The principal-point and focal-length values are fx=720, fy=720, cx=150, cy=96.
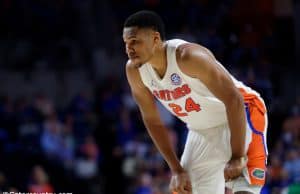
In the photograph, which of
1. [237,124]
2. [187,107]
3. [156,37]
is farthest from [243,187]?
[156,37]

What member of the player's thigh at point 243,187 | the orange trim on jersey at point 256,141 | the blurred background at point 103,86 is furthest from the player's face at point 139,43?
the blurred background at point 103,86

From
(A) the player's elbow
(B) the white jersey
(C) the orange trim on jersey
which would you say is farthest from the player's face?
(C) the orange trim on jersey

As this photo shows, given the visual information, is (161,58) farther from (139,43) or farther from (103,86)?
(103,86)

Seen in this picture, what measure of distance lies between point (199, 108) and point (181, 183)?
18.5 inches

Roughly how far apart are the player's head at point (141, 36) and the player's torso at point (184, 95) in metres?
0.14

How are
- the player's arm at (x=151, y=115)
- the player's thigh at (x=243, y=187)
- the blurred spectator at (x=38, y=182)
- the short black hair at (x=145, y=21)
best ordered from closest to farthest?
the short black hair at (x=145, y=21), the player's thigh at (x=243, y=187), the player's arm at (x=151, y=115), the blurred spectator at (x=38, y=182)

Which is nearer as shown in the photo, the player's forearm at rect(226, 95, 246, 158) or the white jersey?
the player's forearm at rect(226, 95, 246, 158)

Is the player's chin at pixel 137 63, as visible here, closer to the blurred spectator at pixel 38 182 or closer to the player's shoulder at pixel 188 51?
the player's shoulder at pixel 188 51

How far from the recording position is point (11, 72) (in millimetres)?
11641

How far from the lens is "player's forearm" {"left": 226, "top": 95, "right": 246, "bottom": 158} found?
13.3 feet

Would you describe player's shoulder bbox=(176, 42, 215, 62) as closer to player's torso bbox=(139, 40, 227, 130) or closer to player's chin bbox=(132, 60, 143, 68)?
player's torso bbox=(139, 40, 227, 130)

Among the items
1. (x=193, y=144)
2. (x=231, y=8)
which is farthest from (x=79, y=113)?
(x=193, y=144)

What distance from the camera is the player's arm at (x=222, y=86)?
13.3 feet

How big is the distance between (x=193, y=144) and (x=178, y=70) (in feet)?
1.89
